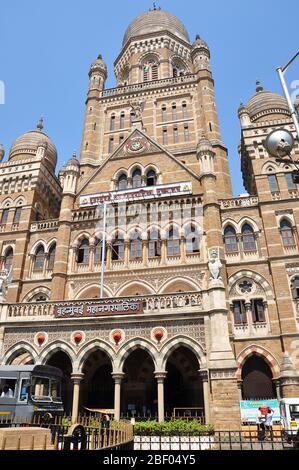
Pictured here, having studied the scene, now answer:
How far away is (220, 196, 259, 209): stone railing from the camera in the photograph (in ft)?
83.2

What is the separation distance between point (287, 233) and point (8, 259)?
2139 cm

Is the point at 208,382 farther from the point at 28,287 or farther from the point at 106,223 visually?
the point at 28,287

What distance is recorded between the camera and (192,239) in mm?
24453

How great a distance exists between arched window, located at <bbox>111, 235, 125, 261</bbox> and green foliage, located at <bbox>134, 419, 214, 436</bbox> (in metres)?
12.6

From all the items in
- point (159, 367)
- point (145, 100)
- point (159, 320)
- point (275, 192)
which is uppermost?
point (145, 100)

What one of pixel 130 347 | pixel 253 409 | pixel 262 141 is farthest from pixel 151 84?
pixel 253 409

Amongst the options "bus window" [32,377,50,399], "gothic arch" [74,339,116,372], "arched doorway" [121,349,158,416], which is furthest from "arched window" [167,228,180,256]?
"bus window" [32,377,50,399]

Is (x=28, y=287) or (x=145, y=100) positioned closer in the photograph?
(x=28, y=287)

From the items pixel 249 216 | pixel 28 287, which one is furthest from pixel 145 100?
pixel 28 287

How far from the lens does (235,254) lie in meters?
23.9

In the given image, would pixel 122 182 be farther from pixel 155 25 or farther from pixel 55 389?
pixel 155 25

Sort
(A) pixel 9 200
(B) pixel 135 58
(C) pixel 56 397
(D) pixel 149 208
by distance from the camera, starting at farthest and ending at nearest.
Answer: (B) pixel 135 58 < (A) pixel 9 200 < (D) pixel 149 208 < (C) pixel 56 397

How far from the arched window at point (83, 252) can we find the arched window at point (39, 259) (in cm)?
316

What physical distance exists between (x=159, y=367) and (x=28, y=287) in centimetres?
1404
